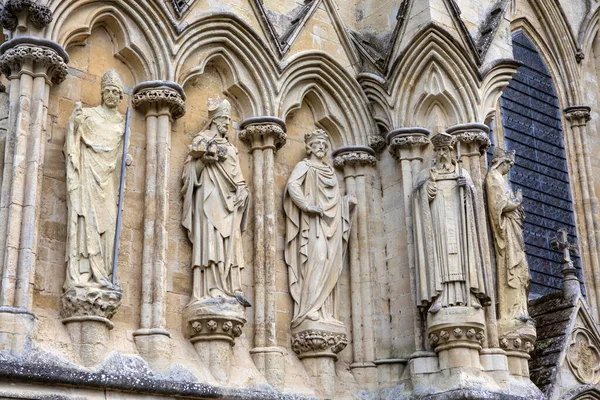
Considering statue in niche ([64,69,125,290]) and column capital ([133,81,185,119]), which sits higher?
column capital ([133,81,185,119])

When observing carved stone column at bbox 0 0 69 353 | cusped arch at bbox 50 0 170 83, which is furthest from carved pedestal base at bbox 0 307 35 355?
cusped arch at bbox 50 0 170 83

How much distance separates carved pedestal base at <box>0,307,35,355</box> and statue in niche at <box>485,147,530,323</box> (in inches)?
201

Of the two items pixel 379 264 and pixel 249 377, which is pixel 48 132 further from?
pixel 379 264

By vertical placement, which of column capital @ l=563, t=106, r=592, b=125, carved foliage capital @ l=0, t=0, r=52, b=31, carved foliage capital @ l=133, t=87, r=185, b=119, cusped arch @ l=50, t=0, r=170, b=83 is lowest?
carved foliage capital @ l=133, t=87, r=185, b=119

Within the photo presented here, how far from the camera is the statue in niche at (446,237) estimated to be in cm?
989

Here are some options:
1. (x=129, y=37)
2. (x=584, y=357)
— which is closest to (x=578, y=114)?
(x=584, y=357)

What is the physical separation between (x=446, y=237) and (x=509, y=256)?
1028 millimetres

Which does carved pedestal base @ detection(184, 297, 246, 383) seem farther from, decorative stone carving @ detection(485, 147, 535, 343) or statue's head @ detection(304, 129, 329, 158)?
decorative stone carving @ detection(485, 147, 535, 343)

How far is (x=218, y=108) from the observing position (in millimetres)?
9969

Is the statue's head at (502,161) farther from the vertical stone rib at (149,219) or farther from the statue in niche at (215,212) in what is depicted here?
the vertical stone rib at (149,219)

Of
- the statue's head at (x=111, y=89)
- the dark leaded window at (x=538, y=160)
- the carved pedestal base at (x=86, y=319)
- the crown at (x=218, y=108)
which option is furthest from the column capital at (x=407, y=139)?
the carved pedestal base at (x=86, y=319)

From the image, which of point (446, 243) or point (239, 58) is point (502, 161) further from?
point (239, 58)

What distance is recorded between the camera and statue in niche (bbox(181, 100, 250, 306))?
9.28m

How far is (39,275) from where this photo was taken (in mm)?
8320
